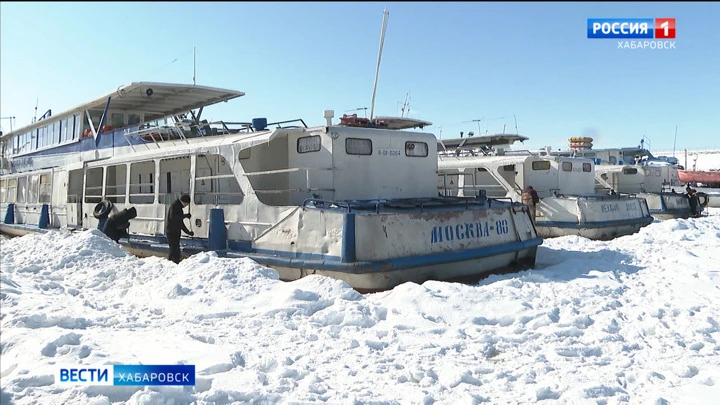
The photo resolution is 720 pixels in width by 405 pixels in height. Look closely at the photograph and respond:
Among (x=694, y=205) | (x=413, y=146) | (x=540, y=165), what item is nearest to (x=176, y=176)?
(x=413, y=146)

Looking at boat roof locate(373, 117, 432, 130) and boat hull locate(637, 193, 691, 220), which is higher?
boat roof locate(373, 117, 432, 130)

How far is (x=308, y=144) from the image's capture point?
378 inches

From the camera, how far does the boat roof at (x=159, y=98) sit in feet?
51.6

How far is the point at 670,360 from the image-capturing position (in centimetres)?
477

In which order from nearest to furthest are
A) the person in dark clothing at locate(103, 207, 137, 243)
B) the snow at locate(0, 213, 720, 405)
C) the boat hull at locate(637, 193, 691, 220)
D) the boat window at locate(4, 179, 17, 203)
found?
1. the snow at locate(0, 213, 720, 405)
2. the person in dark clothing at locate(103, 207, 137, 243)
3. the boat hull at locate(637, 193, 691, 220)
4. the boat window at locate(4, 179, 17, 203)

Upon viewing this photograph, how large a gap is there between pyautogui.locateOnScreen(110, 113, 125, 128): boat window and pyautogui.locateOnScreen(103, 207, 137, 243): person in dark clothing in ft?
23.0

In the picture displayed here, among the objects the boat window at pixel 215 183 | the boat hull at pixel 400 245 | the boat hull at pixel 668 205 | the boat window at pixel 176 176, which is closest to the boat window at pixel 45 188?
the boat window at pixel 176 176

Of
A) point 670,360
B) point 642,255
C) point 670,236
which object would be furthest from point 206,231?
point 670,236

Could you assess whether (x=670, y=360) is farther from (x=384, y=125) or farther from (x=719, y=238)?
(x=719, y=238)

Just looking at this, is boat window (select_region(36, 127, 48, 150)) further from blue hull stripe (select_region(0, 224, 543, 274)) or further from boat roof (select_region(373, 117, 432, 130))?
blue hull stripe (select_region(0, 224, 543, 274))

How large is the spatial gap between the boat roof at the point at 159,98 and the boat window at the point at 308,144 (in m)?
7.76

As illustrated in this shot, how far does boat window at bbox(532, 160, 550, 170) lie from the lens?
16.1 m

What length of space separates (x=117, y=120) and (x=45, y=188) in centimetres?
313

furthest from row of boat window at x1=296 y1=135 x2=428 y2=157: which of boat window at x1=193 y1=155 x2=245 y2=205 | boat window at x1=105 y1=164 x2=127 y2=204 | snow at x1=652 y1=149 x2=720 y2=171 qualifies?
snow at x1=652 y1=149 x2=720 y2=171
